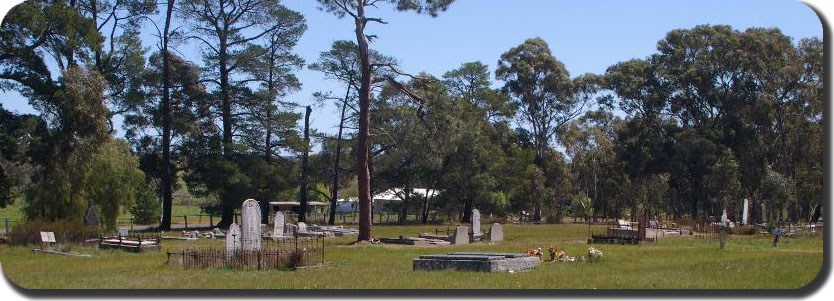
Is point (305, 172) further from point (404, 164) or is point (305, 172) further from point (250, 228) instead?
point (250, 228)

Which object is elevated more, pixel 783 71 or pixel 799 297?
pixel 783 71

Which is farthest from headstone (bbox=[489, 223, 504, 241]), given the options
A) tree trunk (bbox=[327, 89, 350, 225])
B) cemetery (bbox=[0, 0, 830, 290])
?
tree trunk (bbox=[327, 89, 350, 225])

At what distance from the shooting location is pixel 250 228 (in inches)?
824

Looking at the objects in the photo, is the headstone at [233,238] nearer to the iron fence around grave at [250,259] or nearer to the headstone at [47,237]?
the iron fence around grave at [250,259]

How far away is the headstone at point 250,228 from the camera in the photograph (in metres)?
20.5

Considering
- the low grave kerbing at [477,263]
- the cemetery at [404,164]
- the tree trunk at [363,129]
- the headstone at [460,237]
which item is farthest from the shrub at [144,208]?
the low grave kerbing at [477,263]

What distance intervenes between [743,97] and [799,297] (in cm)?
4738

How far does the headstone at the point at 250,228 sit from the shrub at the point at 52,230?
341 inches

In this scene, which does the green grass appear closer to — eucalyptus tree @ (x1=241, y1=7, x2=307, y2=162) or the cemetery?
the cemetery

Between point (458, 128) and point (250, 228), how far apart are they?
35.9m

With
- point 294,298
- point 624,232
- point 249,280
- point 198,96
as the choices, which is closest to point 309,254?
point 249,280

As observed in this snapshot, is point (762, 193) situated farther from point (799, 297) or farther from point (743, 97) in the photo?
point (799, 297)

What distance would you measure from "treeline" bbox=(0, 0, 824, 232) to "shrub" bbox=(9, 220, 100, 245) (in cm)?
551

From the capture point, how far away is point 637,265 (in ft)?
60.4
